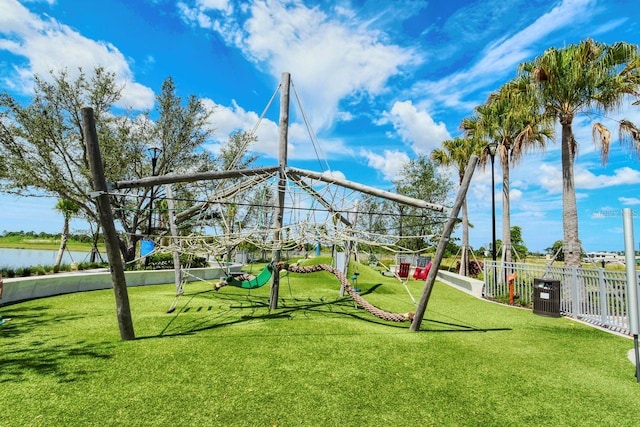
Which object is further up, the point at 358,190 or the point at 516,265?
the point at 358,190

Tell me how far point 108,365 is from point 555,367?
5.94 metres

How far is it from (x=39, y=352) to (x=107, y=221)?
6.47 feet

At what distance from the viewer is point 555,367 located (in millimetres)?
4598

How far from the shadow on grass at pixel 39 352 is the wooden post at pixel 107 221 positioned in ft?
1.46

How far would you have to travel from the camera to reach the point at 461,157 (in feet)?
70.4

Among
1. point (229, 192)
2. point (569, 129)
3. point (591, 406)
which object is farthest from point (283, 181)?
point (569, 129)

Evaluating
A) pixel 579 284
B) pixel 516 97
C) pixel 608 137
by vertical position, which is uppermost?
pixel 516 97

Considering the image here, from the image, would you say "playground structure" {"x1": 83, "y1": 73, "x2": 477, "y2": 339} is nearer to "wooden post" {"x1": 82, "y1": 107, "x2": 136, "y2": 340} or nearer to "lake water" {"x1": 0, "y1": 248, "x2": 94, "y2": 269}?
"wooden post" {"x1": 82, "y1": 107, "x2": 136, "y2": 340}

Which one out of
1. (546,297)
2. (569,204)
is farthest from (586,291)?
(569,204)

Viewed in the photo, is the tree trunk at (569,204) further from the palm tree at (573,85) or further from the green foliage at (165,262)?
the green foliage at (165,262)

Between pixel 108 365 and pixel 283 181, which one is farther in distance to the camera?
pixel 283 181

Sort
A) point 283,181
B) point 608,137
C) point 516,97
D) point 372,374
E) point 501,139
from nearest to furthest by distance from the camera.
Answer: point 372,374 → point 283,181 → point 608,137 → point 516,97 → point 501,139

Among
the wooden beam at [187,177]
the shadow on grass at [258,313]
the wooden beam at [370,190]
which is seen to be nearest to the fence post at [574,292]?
the shadow on grass at [258,313]

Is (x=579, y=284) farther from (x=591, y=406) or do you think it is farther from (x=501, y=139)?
(x=501, y=139)
